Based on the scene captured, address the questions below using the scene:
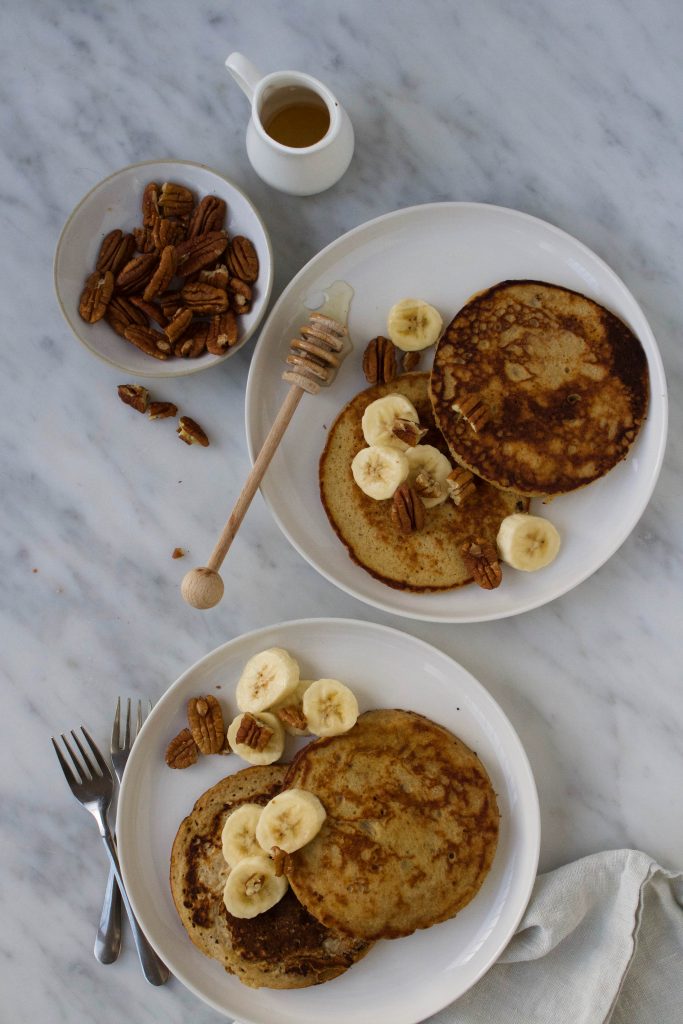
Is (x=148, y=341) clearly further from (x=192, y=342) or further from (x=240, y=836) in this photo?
(x=240, y=836)

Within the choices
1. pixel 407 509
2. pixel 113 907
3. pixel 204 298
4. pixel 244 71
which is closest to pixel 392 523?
pixel 407 509

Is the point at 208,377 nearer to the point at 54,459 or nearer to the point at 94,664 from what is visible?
the point at 54,459

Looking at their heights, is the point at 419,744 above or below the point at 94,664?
above

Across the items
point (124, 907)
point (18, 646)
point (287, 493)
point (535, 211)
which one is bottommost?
point (124, 907)

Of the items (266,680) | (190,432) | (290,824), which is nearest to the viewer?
(290,824)

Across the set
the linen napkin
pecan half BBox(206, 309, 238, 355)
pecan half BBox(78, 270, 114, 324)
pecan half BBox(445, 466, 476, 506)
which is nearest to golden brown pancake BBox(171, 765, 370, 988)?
the linen napkin

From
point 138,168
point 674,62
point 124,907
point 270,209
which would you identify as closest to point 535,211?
point 674,62

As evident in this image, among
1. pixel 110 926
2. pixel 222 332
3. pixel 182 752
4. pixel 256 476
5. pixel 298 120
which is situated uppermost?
pixel 298 120

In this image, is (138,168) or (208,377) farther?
(208,377)
